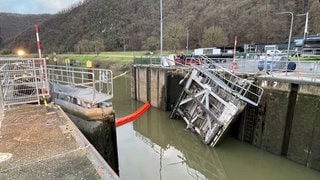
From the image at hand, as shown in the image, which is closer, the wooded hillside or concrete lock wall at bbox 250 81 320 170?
concrete lock wall at bbox 250 81 320 170

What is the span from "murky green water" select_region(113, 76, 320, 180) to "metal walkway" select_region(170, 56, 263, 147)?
71cm

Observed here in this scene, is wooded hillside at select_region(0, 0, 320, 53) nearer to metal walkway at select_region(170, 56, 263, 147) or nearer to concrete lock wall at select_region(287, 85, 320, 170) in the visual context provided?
metal walkway at select_region(170, 56, 263, 147)

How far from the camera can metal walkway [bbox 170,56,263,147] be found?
31.0 ft

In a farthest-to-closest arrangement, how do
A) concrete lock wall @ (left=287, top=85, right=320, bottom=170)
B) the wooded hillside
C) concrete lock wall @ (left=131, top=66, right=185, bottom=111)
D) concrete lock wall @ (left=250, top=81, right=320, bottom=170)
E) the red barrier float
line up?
1. the wooded hillside
2. concrete lock wall @ (left=131, top=66, right=185, bottom=111)
3. the red barrier float
4. concrete lock wall @ (left=250, top=81, right=320, bottom=170)
5. concrete lock wall @ (left=287, top=85, right=320, bottom=170)

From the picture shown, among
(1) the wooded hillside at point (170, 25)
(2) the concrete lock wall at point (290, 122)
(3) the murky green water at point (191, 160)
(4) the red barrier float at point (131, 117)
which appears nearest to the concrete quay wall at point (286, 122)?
(2) the concrete lock wall at point (290, 122)

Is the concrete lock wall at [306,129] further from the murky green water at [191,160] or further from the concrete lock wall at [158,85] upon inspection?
the concrete lock wall at [158,85]

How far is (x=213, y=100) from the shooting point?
1091 cm

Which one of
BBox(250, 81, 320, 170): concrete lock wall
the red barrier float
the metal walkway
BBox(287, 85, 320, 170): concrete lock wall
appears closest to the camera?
BBox(287, 85, 320, 170): concrete lock wall

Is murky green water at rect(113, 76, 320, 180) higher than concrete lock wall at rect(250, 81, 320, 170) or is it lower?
lower

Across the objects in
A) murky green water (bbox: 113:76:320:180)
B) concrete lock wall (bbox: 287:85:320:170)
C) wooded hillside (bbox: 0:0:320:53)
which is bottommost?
murky green water (bbox: 113:76:320:180)

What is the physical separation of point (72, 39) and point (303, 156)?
118164 millimetres

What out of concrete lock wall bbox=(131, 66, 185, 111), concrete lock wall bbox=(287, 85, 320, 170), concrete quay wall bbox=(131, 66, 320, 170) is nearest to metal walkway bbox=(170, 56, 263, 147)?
concrete quay wall bbox=(131, 66, 320, 170)

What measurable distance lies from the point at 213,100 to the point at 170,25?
4439cm

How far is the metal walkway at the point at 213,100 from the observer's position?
9.44m
